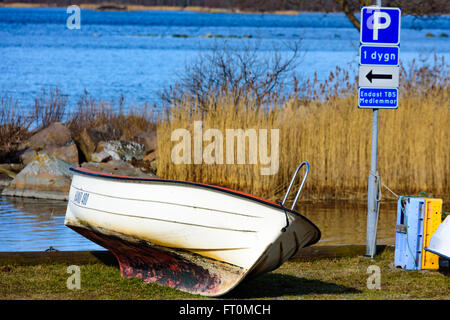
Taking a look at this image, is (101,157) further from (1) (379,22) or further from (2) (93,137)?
(1) (379,22)

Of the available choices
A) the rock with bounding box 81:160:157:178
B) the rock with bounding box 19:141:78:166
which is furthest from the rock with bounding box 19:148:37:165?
the rock with bounding box 81:160:157:178

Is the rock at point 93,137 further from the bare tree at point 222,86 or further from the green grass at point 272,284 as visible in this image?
the green grass at point 272,284

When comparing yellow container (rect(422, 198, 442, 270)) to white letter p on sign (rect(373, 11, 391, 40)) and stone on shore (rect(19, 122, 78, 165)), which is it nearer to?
white letter p on sign (rect(373, 11, 391, 40))

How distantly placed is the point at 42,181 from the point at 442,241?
8.80 metres

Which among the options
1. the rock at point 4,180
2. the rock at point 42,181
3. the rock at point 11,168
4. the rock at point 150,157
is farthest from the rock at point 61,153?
the rock at point 150,157

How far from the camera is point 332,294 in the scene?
716 cm

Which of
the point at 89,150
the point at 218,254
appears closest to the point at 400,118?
the point at 89,150

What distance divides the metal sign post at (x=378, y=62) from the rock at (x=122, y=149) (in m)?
8.52

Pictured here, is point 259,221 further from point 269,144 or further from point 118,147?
point 118,147

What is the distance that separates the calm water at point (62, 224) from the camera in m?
10.1

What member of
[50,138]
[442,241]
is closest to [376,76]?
[442,241]

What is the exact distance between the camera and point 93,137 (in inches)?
683

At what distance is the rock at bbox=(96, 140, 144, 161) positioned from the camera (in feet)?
54.4
